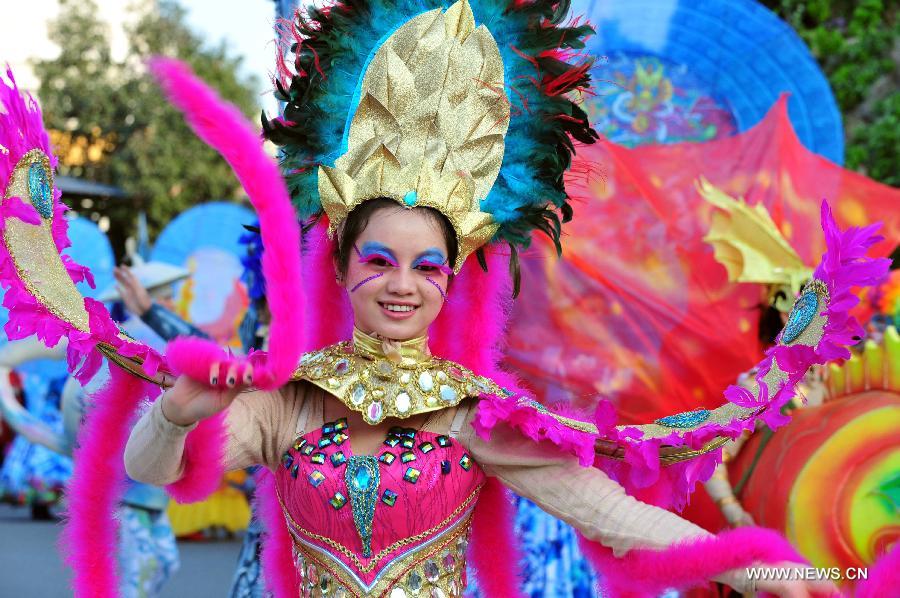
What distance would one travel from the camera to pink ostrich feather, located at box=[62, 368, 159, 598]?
2.09 metres

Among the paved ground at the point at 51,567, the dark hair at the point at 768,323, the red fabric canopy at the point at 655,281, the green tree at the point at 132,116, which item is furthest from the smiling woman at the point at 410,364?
the green tree at the point at 132,116

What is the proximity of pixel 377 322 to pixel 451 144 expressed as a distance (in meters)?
0.41

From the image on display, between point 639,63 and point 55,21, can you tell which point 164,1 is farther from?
point 639,63

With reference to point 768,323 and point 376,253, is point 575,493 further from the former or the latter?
point 768,323

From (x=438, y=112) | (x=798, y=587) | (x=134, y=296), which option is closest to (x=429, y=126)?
(x=438, y=112)

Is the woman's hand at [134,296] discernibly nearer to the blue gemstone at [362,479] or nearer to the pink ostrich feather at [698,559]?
the blue gemstone at [362,479]

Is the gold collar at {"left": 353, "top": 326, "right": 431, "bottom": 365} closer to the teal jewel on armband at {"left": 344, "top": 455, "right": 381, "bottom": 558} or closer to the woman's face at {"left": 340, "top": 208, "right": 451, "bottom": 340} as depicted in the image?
the woman's face at {"left": 340, "top": 208, "right": 451, "bottom": 340}

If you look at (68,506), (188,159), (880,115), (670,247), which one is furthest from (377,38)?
(188,159)

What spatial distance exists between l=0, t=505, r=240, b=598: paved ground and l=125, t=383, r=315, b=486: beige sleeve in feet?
12.4

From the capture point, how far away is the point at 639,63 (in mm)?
5117

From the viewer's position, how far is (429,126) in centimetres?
213

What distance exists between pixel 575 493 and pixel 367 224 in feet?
2.26

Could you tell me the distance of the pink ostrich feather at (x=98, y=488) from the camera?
209 centimetres

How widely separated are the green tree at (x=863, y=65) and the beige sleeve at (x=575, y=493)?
21.7 feet
